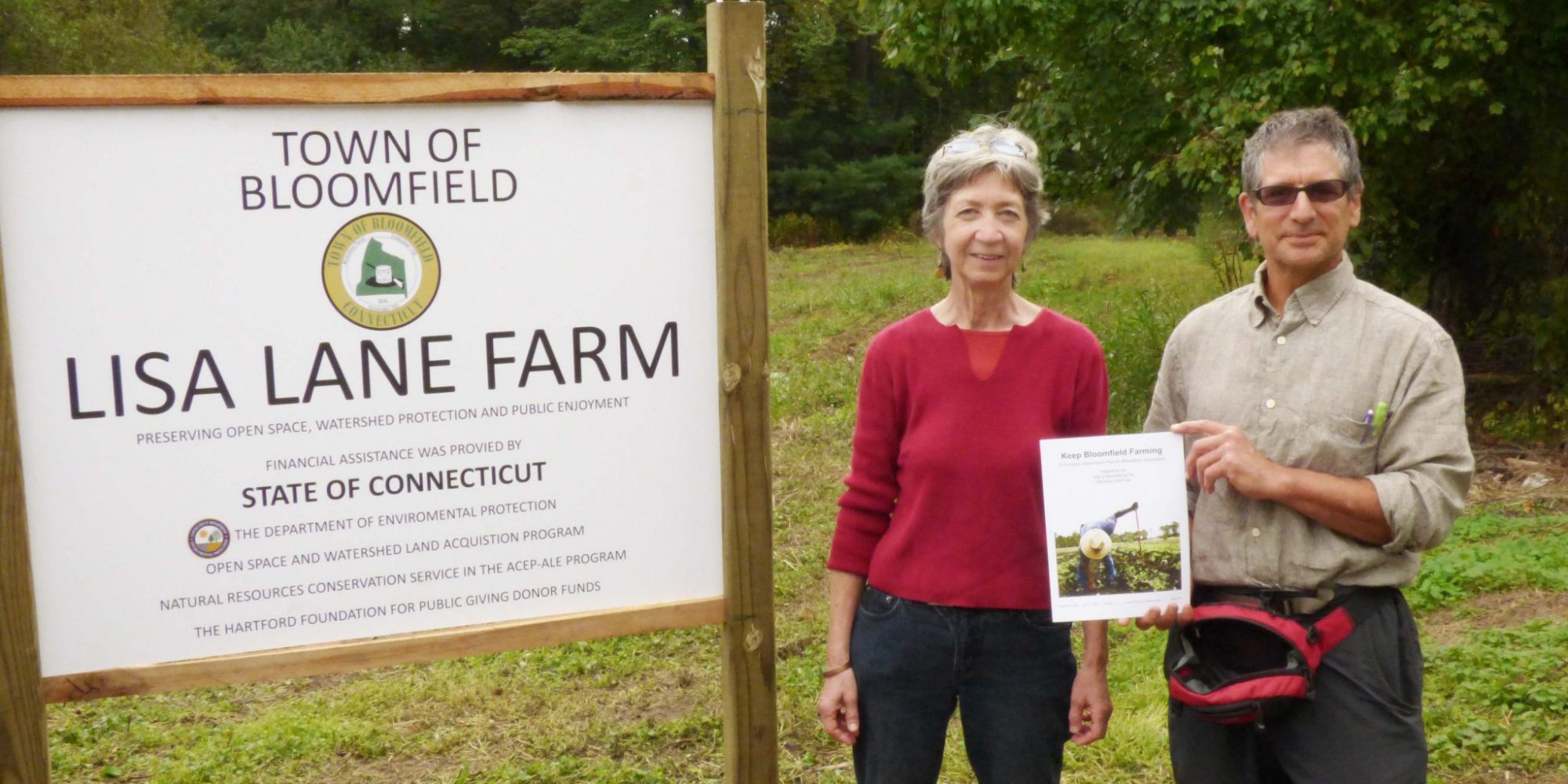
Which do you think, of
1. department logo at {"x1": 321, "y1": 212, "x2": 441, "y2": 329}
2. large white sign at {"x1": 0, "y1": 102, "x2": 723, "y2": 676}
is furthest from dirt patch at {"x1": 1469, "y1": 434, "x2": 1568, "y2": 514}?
department logo at {"x1": 321, "y1": 212, "x2": 441, "y2": 329}

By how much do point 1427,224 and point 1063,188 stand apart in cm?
272

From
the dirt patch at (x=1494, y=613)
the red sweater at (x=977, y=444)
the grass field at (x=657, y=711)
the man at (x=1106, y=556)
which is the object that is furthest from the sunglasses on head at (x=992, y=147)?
the dirt patch at (x=1494, y=613)

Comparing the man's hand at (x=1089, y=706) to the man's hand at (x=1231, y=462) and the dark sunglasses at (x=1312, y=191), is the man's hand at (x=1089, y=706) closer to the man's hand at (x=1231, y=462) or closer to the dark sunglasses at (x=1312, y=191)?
the man's hand at (x=1231, y=462)

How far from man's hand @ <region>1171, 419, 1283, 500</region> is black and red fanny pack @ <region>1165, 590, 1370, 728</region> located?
0.78ft

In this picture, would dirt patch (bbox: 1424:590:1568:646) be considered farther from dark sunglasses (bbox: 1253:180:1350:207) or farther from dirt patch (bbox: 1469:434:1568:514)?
dark sunglasses (bbox: 1253:180:1350:207)

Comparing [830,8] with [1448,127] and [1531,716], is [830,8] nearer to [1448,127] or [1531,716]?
[1448,127]

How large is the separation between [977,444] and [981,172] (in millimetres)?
546

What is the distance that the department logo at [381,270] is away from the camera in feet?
8.98

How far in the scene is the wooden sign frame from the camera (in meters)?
2.58

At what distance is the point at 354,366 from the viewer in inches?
109

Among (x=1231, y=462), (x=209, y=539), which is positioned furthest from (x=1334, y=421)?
(x=209, y=539)

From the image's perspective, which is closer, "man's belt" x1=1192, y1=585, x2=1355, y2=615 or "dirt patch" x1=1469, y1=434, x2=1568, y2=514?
"man's belt" x1=1192, y1=585, x2=1355, y2=615

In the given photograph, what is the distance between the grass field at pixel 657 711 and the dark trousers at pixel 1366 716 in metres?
1.87

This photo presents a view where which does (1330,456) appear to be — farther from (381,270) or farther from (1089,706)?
(381,270)
